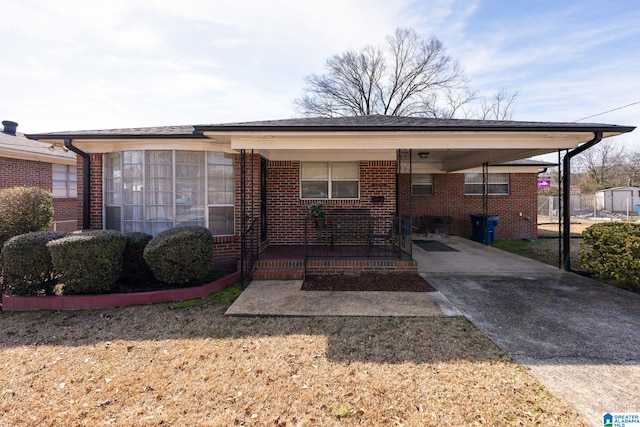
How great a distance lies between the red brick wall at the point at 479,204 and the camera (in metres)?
12.1

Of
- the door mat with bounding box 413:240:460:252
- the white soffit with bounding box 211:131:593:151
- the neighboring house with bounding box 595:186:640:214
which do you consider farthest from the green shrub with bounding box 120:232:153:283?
the neighboring house with bounding box 595:186:640:214

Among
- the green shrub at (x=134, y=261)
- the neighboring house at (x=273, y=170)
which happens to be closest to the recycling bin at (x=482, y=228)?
the neighboring house at (x=273, y=170)

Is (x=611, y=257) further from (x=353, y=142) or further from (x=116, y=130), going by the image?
(x=116, y=130)

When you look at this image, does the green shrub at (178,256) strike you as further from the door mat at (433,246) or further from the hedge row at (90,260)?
the door mat at (433,246)

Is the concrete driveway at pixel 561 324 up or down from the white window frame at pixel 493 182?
down

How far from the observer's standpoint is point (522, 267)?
6.94 meters

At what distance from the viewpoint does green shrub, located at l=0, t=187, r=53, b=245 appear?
18.5 ft

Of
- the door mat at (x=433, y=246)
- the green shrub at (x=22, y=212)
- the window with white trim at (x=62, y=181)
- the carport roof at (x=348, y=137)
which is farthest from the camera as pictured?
the window with white trim at (x=62, y=181)

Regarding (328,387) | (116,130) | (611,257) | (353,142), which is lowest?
(328,387)

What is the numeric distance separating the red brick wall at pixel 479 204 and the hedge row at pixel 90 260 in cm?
903

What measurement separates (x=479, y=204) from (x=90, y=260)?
1310cm

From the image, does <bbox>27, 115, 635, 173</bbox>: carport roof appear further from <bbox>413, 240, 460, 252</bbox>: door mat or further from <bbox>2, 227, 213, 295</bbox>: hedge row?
<bbox>413, 240, 460, 252</bbox>: door mat

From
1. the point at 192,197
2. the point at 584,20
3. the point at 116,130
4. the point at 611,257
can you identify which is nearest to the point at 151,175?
the point at 192,197

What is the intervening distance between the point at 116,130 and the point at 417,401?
7716 millimetres
